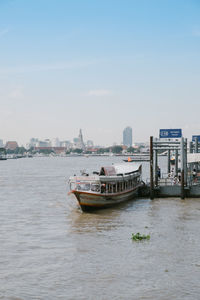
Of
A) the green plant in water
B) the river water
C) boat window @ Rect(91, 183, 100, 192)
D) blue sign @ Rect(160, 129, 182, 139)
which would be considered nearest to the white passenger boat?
boat window @ Rect(91, 183, 100, 192)

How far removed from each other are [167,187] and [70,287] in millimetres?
28163

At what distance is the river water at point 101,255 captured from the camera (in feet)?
59.5

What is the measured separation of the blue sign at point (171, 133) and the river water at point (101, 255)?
47.8ft

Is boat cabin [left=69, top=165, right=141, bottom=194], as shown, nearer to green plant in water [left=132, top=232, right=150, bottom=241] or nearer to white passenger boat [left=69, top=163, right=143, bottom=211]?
white passenger boat [left=69, top=163, right=143, bottom=211]

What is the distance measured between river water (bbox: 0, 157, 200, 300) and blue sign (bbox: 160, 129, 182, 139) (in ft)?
47.8

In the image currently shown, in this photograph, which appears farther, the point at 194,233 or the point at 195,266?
the point at 194,233

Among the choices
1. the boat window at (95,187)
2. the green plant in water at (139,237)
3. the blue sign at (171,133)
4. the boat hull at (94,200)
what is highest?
the blue sign at (171,133)

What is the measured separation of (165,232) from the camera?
1139 inches

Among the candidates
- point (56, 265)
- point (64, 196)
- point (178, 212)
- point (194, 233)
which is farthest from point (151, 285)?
point (64, 196)

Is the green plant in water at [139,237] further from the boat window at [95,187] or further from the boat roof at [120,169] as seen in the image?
the boat roof at [120,169]

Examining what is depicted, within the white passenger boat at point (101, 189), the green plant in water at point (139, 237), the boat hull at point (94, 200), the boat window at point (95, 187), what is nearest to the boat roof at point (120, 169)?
the white passenger boat at point (101, 189)

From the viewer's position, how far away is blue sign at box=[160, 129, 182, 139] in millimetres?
52425

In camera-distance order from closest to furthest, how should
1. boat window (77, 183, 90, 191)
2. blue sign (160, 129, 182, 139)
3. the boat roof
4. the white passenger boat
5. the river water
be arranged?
the river water, the white passenger boat, boat window (77, 183, 90, 191), the boat roof, blue sign (160, 129, 182, 139)

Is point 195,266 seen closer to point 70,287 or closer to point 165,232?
point 70,287
